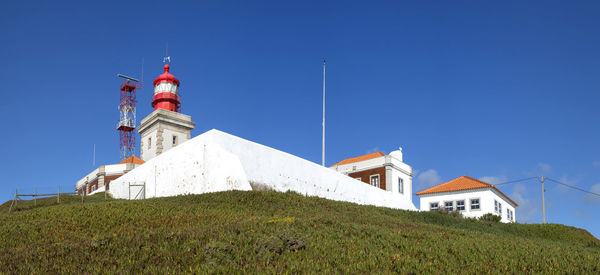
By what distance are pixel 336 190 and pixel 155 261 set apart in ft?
72.4

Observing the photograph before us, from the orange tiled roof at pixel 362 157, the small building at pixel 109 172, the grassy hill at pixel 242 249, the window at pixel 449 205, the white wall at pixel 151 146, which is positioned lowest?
the grassy hill at pixel 242 249

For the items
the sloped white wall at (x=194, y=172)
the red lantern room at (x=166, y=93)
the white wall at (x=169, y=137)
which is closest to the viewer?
the sloped white wall at (x=194, y=172)

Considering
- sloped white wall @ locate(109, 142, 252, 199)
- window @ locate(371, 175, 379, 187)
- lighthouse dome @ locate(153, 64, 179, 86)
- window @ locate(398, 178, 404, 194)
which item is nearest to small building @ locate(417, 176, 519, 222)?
window @ locate(398, 178, 404, 194)

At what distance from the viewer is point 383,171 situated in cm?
4062

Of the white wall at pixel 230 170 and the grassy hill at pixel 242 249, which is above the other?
the white wall at pixel 230 170

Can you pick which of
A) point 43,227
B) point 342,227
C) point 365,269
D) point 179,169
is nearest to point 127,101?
point 179,169

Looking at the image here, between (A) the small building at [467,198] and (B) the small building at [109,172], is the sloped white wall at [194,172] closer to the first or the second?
(B) the small building at [109,172]

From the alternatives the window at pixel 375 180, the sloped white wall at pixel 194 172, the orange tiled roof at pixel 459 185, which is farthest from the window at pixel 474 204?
the sloped white wall at pixel 194 172

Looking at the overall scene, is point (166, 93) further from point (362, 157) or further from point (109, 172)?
point (362, 157)

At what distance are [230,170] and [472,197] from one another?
26937 mm

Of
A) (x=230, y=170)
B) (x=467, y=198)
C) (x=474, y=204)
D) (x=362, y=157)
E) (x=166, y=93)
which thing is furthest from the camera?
(x=166, y=93)

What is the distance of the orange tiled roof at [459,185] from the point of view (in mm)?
42622

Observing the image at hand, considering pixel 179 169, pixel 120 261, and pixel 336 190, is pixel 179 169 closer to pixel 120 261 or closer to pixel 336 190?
pixel 336 190

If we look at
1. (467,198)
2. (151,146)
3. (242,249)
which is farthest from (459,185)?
(242,249)
